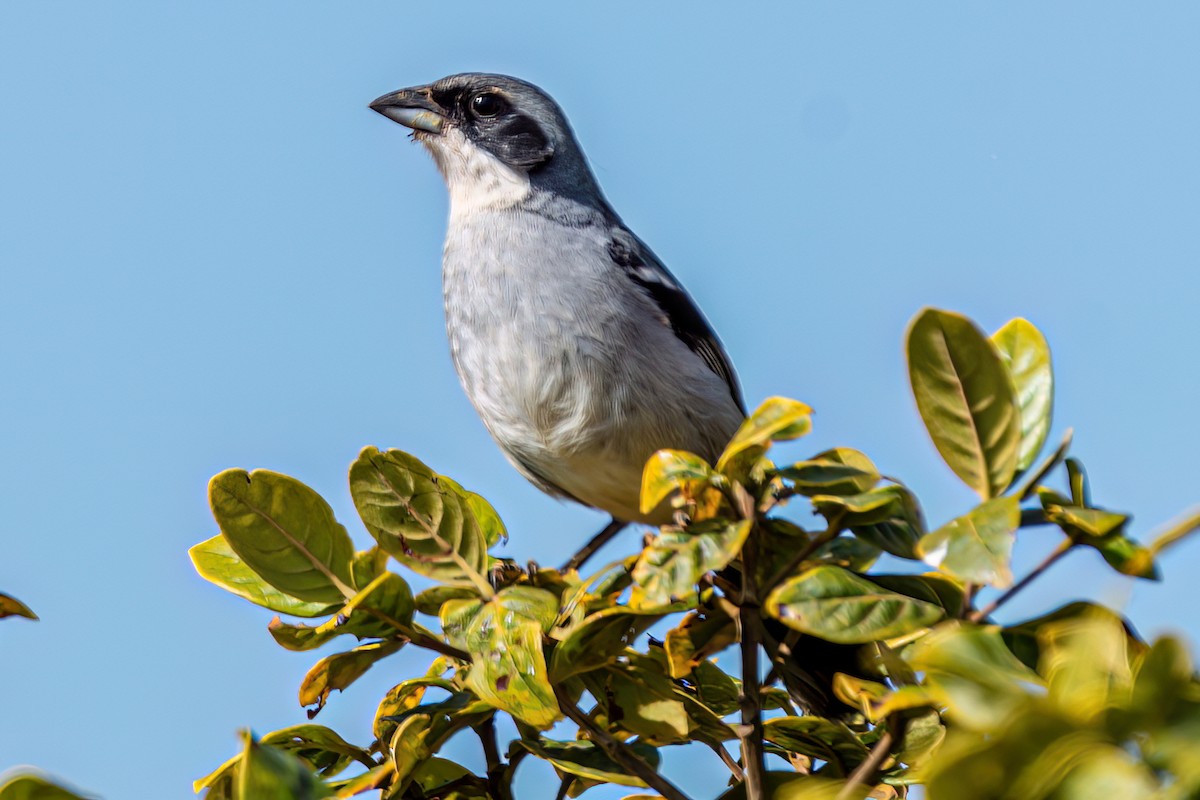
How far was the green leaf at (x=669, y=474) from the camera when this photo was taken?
7.68ft

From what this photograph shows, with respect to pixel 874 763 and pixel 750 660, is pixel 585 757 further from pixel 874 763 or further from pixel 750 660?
pixel 874 763

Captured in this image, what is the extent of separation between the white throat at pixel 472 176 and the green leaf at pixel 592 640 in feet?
10.3

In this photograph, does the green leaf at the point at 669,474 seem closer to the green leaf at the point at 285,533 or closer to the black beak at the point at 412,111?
the green leaf at the point at 285,533

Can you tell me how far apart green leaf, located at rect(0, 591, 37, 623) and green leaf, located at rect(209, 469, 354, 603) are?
14.9 inches

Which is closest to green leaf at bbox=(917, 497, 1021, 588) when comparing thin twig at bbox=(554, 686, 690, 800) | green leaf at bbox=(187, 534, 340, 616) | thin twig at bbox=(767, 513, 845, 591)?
thin twig at bbox=(767, 513, 845, 591)

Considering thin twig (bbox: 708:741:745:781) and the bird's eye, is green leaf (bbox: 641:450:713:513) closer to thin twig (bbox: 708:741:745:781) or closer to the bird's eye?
thin twig (bbox: 708:741:745:781)

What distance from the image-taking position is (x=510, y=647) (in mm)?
2404

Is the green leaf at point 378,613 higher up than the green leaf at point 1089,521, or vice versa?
the green leaf at point 1089,521

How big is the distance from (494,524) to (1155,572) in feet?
5.52

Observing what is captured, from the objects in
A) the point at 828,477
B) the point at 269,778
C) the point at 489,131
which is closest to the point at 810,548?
the point at 828,477

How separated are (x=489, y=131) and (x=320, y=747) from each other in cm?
363

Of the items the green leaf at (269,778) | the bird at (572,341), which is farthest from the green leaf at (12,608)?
the bird at (572,341)

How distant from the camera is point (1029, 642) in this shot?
6.54 feet

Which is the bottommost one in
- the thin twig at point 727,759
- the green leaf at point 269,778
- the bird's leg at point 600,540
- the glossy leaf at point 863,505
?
the bird's leg at point 600,540
